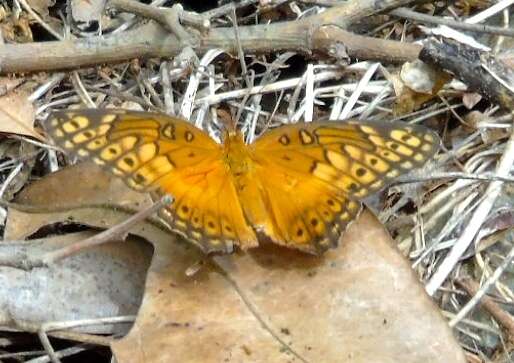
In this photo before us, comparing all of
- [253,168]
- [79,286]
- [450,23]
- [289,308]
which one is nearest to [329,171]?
[253,168]

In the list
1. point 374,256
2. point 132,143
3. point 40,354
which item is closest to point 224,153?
point 132,143

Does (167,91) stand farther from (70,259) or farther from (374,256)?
(374,256)

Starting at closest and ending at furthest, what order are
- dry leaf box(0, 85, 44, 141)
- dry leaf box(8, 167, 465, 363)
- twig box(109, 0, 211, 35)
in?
dry leaf box(8, 167, 465, 363) → dry leaf box(0, 85, 44, 141) → twig box(109, 0, 211, 35)

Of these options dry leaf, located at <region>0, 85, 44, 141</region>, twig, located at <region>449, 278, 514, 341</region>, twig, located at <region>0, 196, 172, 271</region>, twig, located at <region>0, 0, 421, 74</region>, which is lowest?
twig, located at <region>449, 278, 514, 341</region>

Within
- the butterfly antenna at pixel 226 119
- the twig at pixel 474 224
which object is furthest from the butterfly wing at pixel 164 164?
the twig at pixel 474 224

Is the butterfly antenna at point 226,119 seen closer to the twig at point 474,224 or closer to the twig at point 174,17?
the twig at point 174,17

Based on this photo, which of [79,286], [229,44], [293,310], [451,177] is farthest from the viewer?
[229,44]

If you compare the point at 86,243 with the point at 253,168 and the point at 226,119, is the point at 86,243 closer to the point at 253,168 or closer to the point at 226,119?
the point at 253,168

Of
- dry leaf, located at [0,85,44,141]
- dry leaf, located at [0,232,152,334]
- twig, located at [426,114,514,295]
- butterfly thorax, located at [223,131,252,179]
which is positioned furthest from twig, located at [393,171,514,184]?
dry leaf, located at [0,85,44,141]

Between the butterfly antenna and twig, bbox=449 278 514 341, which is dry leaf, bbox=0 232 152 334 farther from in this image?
twig, bbox=449 278 514 341
